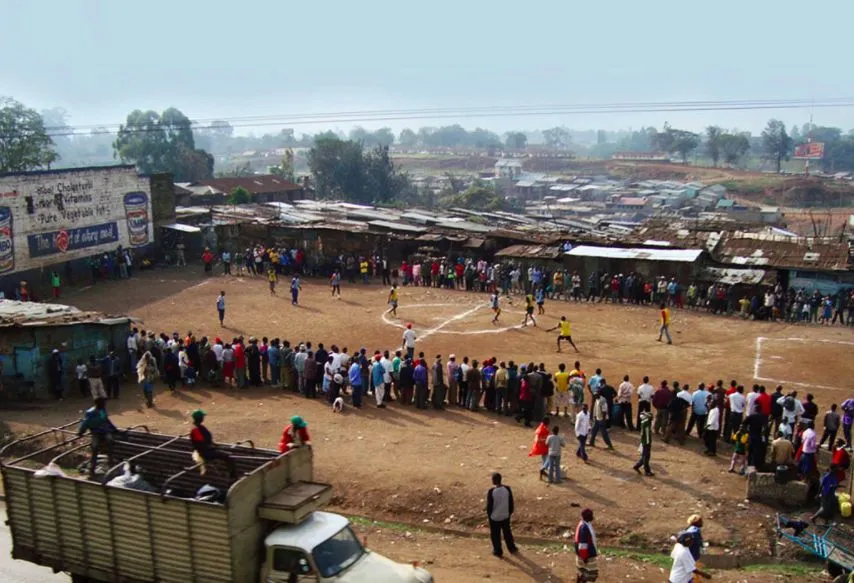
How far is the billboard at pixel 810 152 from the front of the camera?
134m

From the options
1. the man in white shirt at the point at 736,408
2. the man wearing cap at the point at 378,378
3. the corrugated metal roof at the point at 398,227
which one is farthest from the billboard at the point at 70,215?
the man in white shirt at the point at 736,408

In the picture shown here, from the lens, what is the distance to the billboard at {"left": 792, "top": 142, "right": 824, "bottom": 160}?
133625 millimetres

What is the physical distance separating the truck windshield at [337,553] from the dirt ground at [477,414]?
2.81 m

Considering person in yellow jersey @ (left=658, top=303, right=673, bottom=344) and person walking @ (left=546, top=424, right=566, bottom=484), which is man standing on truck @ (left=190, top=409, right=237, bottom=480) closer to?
person walking @ (left=546, top=424, right=566, bottom=484)

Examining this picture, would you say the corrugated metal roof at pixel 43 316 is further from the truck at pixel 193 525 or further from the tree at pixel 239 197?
the tree at pixel 239 197

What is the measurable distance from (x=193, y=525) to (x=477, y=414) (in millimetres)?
9983

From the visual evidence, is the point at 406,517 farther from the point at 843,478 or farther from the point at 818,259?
the point at 818,259

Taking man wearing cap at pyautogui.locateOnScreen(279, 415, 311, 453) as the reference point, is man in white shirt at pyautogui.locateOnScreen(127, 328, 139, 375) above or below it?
below

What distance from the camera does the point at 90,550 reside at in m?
10.1

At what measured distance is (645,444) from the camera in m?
14.5

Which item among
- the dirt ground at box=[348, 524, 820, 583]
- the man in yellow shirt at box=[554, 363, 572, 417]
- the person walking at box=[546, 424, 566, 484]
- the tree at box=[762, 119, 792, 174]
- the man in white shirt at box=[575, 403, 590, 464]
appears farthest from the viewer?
the tree at box=[762, 119, 792, 174]

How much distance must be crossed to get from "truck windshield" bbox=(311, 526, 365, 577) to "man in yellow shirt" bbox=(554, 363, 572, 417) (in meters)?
9.02

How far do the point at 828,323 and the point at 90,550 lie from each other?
25.4 m

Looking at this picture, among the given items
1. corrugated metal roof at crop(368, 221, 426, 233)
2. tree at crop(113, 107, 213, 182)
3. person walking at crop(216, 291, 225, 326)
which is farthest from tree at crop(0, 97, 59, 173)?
person walking at crop(216, 291, 225, 326)
